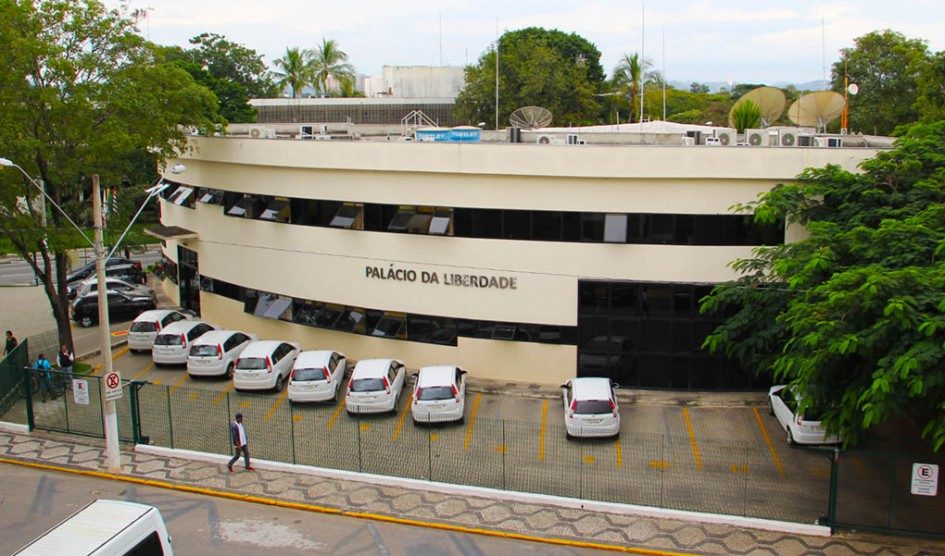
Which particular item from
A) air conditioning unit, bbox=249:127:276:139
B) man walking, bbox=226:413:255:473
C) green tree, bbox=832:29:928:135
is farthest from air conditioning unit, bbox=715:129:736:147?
green tree, bbox=832:29:928:135

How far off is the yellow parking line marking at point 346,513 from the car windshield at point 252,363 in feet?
18.3

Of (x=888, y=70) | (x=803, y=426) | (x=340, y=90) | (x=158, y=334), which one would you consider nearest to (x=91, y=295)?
(x=158, y=334)

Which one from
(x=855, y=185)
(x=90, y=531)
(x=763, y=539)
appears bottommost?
(x=763, y=539)

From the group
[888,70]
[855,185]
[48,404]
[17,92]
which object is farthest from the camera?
[888,70]

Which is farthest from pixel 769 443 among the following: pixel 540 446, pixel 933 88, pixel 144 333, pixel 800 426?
pixel 933 88

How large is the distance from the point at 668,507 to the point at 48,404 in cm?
1530

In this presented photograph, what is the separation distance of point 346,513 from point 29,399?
31.1 ft

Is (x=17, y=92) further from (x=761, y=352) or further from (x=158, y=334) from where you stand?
(x=761, y=352)

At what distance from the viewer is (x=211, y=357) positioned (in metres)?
25.0

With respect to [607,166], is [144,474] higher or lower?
lower

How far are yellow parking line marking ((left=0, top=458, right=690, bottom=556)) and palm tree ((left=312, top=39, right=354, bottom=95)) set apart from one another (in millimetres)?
60081

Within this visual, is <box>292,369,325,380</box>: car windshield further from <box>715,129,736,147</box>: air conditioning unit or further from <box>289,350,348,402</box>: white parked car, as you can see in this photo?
<box>715,129,736,147</box>: air conditioning unit

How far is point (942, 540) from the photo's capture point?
1509cm

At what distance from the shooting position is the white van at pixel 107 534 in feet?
37.6
